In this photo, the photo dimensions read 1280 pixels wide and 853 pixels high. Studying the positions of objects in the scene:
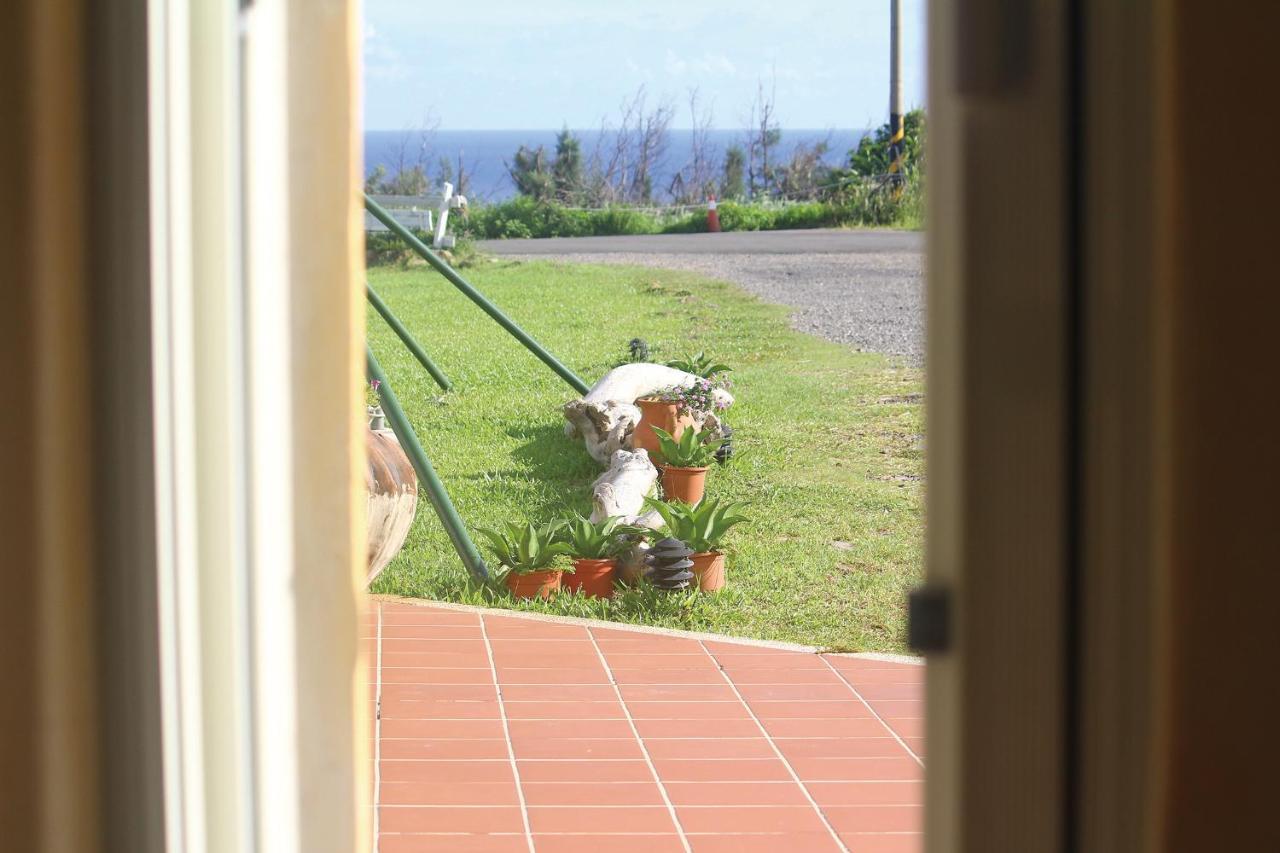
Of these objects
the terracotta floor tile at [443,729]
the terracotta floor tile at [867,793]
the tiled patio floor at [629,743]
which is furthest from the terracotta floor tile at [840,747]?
the terracotta floor tile at [443,729]

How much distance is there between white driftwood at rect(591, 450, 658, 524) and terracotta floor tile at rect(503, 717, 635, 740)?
2.02 metres

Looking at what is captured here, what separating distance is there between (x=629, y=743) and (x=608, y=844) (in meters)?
0.56

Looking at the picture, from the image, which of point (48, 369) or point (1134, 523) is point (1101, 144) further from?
point (48, 369)

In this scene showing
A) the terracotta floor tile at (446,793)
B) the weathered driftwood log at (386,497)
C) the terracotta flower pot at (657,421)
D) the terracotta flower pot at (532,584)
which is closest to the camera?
the terracotta floor tile at (446,793)

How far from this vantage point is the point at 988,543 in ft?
2.84

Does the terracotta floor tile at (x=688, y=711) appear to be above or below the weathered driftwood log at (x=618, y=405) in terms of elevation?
below

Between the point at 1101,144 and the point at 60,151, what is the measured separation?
2.33 ft

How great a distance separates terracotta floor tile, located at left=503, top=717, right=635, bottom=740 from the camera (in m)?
3.07

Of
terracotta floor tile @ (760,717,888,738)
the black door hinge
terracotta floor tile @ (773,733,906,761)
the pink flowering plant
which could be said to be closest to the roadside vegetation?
the pink flowering plant

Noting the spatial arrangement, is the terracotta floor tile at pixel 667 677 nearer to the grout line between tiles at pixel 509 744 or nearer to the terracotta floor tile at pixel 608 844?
the grout line between tiles at pixel 509 744

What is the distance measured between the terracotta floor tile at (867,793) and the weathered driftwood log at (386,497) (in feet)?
5.47

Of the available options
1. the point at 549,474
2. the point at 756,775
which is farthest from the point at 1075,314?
the point at 549,474

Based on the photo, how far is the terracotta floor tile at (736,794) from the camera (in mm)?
2711

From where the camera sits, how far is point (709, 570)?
487cm
